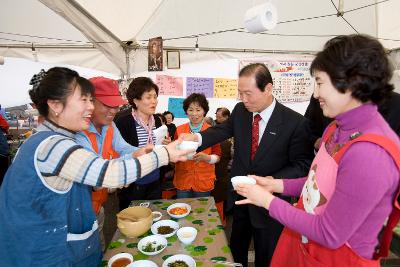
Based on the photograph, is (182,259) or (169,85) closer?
(182,259)

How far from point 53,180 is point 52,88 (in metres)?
0.47

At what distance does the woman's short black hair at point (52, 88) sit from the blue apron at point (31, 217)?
179 millimetres

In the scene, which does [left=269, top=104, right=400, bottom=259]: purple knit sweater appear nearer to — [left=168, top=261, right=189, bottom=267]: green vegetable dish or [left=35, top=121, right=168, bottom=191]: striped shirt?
[left=168, top=261, right=189, bottom=267]: green vegetable dish

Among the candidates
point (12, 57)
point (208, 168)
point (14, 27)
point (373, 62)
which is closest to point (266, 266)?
point (208, 168)

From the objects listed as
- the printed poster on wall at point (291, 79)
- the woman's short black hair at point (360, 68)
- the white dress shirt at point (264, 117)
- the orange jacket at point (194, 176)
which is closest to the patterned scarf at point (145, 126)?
the orange jacket at point (194, 176)

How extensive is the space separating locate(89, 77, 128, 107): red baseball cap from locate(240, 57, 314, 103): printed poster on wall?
3.77 m

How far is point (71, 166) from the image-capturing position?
124 cm

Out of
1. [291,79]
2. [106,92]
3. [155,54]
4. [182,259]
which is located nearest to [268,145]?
[182,259]

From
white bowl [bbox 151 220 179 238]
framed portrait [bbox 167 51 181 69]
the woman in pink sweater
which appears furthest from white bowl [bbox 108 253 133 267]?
framed portrait [bbox 167 51 181 69]

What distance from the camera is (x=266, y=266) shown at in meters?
2.20

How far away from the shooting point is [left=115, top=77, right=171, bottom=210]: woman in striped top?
276cm

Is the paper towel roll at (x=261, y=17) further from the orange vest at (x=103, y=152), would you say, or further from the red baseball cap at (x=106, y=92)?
the orange vest at (x=103, y=152)

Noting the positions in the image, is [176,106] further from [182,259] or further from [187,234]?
[182,259]

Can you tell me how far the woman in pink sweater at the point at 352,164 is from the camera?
970 millimetres
